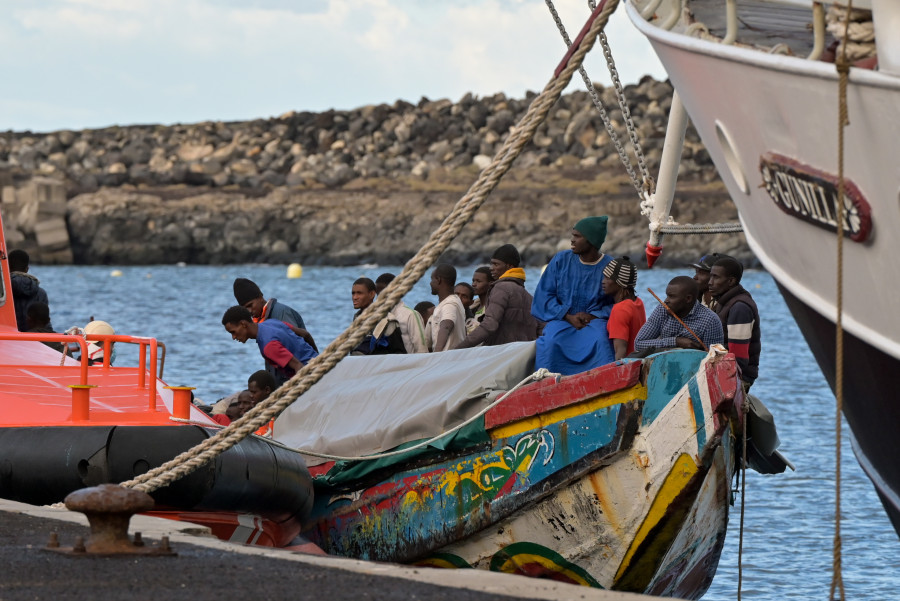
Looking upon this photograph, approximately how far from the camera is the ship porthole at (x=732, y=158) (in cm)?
703

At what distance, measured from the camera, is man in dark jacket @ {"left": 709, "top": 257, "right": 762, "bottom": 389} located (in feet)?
28.8

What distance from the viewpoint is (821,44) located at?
6262 mm

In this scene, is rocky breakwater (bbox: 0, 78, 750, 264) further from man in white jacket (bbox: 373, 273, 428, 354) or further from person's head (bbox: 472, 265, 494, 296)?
man in white jacket (bbox: 373, 273, 428, 354)

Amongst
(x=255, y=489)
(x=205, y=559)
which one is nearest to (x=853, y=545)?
(x=255, y=489)

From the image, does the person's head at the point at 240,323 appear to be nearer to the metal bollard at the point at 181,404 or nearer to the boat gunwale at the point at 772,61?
the metal bollard at the point at 181,404

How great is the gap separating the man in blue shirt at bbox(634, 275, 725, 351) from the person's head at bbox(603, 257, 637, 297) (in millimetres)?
333

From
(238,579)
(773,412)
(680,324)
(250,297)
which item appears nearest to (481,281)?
(250,297)

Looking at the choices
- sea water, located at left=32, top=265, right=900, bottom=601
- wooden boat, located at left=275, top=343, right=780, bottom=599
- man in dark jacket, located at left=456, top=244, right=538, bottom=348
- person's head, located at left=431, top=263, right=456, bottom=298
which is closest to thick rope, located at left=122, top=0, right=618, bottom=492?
wooden boat, located at left=275, top=343, right=780, bottom=599

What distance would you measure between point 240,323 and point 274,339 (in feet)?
0.84

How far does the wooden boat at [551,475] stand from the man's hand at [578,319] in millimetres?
388

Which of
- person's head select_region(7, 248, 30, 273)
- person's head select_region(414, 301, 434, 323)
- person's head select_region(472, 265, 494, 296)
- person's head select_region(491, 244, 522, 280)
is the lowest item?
person's head select_region(414, 301, 434, 323)

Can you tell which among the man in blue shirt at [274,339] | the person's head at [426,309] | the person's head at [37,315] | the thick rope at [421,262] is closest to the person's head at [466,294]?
the person's head at [426,309]

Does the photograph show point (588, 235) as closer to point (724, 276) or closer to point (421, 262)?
point (724, 276)

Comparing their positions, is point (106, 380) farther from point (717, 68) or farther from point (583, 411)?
point (717, 68)
